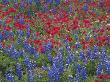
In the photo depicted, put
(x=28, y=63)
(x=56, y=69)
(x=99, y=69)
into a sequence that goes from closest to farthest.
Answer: (x=56, y=69)
(x=99, y=69)
(x=28, y=63)

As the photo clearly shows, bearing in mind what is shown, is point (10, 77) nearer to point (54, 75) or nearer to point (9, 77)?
point (9, 77)

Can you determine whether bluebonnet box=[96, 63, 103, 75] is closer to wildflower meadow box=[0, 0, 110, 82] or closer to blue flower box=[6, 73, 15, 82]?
wildflower meadow box=[0, 0, 110, 82]

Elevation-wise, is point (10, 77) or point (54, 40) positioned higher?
point (10, 77)

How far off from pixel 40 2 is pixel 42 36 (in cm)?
336

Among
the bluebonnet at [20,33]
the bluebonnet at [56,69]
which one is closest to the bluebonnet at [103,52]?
the bluebonnet at [56,69]

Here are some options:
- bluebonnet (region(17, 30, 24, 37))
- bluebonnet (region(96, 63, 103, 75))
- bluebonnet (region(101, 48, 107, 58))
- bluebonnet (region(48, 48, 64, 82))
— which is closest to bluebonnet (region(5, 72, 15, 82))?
bluebonnet (region(48, 48, 64, 82))

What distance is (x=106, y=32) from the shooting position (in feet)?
38.7

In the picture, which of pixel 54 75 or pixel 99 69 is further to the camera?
pixel 99 69

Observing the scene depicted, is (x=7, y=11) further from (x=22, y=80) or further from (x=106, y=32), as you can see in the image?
(x=22, y=80)

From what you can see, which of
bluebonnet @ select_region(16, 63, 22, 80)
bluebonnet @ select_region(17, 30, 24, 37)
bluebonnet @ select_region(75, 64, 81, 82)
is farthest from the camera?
bluebonnet @ select_region(17, 30, 24, 37)

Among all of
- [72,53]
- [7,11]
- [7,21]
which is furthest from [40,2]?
[72,53]

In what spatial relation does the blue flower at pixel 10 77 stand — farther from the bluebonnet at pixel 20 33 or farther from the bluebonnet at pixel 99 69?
the bluebonnet at pixel 20 33

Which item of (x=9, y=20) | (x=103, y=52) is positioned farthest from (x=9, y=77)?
(x=9, y=20)

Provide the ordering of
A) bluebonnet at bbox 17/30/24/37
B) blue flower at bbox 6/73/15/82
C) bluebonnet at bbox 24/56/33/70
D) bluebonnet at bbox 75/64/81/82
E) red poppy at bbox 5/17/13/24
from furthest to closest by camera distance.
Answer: red poppy at bbox 5/17/13/24 < bluebonnet at bbox 17/30/24/37 < bluebonnet at bbox 24/56/33/70 < blue flower at bbox 6/73/15/82 < bluebonnet at bbox 75/64/81/82
